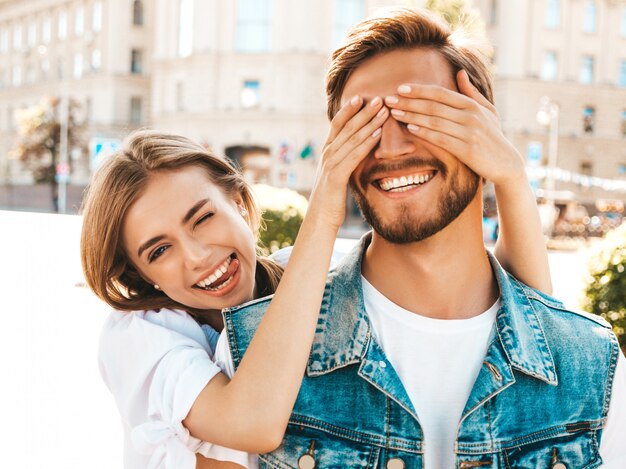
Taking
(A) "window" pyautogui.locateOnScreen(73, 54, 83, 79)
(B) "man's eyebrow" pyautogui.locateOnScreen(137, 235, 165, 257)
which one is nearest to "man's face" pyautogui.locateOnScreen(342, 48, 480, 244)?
(B) "man's eyebrow" pyautogui.locateOnScreen(137, 235, 165, 257)

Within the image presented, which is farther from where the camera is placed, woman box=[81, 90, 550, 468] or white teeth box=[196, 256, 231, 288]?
white teeth box=[196, 256, 231, 288]

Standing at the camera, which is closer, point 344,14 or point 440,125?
point 440,125

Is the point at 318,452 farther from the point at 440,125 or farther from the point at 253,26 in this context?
the point at 253,26

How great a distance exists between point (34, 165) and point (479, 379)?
2370 inches

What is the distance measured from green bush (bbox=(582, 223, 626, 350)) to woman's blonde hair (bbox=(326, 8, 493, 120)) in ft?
14.7

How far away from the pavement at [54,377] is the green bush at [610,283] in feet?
0.73

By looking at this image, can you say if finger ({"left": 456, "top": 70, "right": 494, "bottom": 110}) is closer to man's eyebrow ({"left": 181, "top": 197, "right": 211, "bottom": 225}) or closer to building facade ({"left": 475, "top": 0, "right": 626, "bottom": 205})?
man's eyebrow ({"left": 181, "top": 197, "right": 211, "bottom": 225})

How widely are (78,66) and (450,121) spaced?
211 ft

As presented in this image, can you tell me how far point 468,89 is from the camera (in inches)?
95.0

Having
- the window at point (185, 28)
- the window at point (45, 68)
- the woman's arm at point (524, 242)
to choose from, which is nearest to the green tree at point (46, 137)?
the window at point (185, 28)

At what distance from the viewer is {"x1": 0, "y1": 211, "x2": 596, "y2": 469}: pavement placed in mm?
5984

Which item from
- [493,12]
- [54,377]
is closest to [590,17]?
[493,12]

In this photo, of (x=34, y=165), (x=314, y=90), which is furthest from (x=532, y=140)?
(x=34, y=165)

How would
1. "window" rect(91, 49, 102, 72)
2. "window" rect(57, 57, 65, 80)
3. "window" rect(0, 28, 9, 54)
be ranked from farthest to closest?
"window" rect(0, 28, 9, 54) → "window" rect(57, 57, 65, 80) → "window" rect(91, 49, 102, 72)
